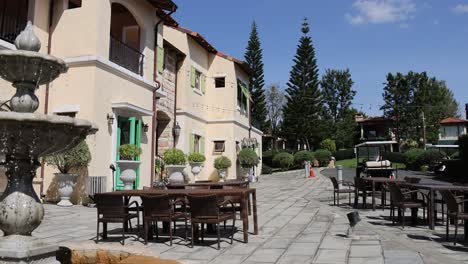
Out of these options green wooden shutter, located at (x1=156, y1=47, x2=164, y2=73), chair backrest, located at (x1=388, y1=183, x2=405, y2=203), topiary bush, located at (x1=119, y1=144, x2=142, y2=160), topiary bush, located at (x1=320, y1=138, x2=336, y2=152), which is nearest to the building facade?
green wooden shutter, located at (x1=156, y1=47, x2=164, y2=73)

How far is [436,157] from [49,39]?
1128 inches

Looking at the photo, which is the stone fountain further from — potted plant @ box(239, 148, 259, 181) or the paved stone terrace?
potted plant @ box(239, 148, 259, 181)

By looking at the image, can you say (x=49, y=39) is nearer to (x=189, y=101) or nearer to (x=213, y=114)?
(x=189, y=101)

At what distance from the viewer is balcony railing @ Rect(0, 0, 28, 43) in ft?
37.0

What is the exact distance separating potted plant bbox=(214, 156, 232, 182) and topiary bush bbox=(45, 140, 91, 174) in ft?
33.5

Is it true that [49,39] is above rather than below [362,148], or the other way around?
above

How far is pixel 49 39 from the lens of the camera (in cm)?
1157

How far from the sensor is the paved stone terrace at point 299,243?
5.13 meters

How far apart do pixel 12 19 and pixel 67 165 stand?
483cm

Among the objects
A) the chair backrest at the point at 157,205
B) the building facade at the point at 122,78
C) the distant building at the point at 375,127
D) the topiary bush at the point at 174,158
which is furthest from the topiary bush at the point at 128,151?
the distant building at the point at 375,127

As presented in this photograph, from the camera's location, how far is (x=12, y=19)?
12.0 m

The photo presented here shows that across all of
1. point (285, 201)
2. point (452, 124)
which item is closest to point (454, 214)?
point (285, 201)

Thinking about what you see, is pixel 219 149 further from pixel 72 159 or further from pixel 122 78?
pixel 72 159

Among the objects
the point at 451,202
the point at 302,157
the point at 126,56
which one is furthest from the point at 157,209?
the point at 302,157
